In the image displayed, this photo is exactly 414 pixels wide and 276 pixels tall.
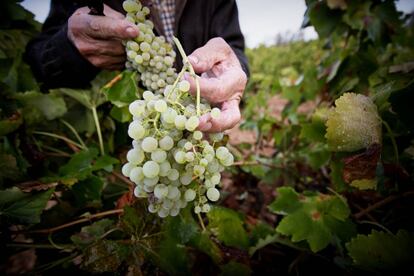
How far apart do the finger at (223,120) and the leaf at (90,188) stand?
0.48 m

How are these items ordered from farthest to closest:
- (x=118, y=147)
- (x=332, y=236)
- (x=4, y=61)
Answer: (x=118, y=147) → (x=4, y=61) → (x=332, y=236)

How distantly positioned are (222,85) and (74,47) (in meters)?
0.47

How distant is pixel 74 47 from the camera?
76 cm

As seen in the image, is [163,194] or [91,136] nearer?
[163,194]

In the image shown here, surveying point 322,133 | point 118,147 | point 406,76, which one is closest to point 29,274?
point 118,147

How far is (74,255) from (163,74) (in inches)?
21.5

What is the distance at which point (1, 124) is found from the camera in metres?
0.79

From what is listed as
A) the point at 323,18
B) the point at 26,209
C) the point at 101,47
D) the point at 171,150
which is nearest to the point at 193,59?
the point at 171,150

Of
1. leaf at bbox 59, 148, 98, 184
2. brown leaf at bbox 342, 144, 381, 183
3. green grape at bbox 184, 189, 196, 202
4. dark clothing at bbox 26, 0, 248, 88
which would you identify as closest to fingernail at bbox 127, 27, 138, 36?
dark clothing at bbox 26, 0, 248, 88

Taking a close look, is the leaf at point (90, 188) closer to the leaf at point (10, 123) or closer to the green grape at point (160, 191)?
the leaf at point (10, 123)

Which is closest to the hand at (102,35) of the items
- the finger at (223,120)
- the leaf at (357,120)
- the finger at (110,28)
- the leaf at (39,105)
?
the finger at (110,28)

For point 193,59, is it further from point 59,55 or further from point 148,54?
point 59,55

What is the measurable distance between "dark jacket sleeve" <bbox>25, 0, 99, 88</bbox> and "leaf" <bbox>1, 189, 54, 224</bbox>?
38 cm

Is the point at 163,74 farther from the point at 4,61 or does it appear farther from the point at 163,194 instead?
the point at 4,61
